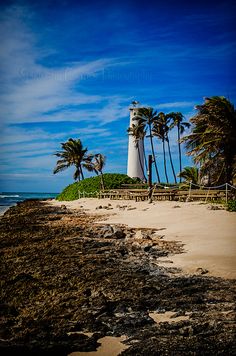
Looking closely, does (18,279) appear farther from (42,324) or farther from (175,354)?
(175,354)

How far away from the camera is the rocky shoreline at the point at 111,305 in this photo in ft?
9.45

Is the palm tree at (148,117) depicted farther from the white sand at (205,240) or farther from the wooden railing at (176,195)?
the white sand at (205,240)

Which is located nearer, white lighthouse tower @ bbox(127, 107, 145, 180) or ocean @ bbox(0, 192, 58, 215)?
ocean @ bbox(0, 192, 58, 215)

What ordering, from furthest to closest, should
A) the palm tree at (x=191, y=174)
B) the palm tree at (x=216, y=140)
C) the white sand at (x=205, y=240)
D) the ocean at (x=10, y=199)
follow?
1. the ocean at (x=10, y=199)
2. the palm tree at (x=191, y=174)
3. the palm tree at (x=216, y=140)
4. the white sand at (x=205, y=240)

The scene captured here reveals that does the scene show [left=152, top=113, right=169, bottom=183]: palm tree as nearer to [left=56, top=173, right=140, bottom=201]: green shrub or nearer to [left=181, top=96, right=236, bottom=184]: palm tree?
[left=56, top=173, right=140, bottom=201]: green shrub

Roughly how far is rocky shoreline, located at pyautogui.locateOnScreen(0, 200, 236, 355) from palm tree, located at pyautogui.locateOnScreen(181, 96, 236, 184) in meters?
12.3

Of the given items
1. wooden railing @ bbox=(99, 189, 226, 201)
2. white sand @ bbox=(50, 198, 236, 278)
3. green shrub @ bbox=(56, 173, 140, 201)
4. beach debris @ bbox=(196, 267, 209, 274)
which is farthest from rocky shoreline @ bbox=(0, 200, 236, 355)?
green shrub @ bbox=(56, 173, 140, 201)

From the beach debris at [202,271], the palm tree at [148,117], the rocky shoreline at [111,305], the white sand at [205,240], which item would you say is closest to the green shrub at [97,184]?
the palm tree at [148,117]

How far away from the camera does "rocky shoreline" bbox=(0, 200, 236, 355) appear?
2.88 m

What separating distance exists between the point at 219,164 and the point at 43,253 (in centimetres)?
1356

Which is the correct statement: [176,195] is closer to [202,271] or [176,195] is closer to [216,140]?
[216,140]

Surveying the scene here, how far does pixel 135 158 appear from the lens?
45.6m

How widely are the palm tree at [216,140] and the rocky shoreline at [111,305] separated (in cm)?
1232

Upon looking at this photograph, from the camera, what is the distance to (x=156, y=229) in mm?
10086
